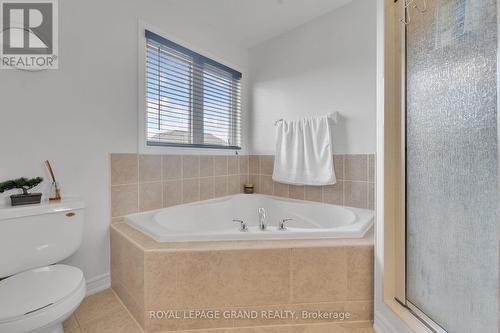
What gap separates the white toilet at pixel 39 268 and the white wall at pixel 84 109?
0.25m

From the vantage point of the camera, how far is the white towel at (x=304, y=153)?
7.27 feet

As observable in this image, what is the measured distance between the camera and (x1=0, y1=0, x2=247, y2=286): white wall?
1.42 meters

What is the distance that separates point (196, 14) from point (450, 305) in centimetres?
276

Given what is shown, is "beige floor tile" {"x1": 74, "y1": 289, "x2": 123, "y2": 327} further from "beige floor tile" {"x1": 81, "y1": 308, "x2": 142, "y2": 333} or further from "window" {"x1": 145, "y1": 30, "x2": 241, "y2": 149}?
"window" {"x1": 145, "y1": 30, "x2": 241, "y2": 149}

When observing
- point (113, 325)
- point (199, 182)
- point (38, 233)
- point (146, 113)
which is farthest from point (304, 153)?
point (38, 233)

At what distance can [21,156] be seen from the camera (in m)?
1.42

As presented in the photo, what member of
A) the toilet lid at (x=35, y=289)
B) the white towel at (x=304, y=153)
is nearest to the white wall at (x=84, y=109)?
the toilet lid at (x=35, y=289)

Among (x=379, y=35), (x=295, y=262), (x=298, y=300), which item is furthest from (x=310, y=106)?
(x=298, y=300)

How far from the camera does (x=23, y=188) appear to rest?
1376mm

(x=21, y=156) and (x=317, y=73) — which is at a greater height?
(x=317, y=73)

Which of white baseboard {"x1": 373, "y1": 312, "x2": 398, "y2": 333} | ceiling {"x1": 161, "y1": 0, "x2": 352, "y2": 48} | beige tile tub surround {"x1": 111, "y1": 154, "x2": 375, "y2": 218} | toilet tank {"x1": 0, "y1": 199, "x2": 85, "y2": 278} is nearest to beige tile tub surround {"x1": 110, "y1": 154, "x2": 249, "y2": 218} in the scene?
beige tile tub surround {"x1": 111, "y1": 154, "x2": 375, "y2": 218}

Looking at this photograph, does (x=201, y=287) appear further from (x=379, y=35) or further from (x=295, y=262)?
(x=379, y=35)

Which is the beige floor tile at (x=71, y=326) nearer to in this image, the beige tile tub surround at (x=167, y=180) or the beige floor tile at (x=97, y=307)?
the beige floor tile at (x=97, y=307)

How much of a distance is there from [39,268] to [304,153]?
2099 mm
